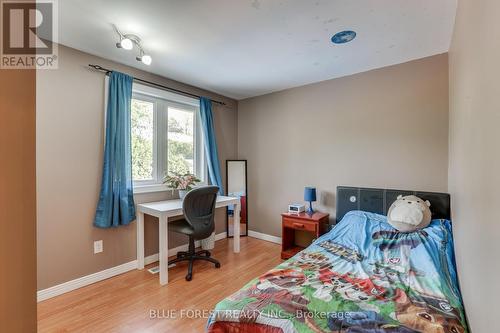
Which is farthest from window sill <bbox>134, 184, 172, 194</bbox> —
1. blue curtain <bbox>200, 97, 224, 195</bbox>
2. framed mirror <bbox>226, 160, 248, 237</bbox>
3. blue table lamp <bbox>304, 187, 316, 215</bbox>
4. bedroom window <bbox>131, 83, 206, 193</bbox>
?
blue table lamp <bbox>304, 187, 316, 215</bbox>

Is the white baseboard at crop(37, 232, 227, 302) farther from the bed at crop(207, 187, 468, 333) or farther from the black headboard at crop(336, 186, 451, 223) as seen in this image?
the black headboard at crop(336, 186, 451, 223)

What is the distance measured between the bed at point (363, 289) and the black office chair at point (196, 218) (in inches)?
46.1

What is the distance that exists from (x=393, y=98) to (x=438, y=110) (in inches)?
17.9

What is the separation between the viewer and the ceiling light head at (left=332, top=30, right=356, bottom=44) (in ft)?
6.67

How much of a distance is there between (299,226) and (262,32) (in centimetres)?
224

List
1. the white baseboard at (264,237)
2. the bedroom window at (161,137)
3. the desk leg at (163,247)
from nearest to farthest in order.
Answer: the desk leg at (163,247) → the bedroom window at (161,137) → the white baseboard at (264,237)

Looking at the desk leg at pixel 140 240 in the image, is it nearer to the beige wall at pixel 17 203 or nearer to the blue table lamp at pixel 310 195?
the blue table lamp at pixel 310 195

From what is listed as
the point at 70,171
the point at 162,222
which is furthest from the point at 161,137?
the point at 162,222

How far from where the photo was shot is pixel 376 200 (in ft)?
8.87

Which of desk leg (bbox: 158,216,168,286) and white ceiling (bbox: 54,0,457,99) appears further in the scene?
desk leg (bbox: 158,216,168,286)

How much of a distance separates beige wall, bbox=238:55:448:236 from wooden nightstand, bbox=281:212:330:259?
0.95 ft

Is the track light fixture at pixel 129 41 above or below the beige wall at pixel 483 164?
above

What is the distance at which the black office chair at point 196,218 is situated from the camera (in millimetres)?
2553

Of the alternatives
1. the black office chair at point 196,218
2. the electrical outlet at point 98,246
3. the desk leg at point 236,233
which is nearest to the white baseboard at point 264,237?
the desk leg at point 236,233
